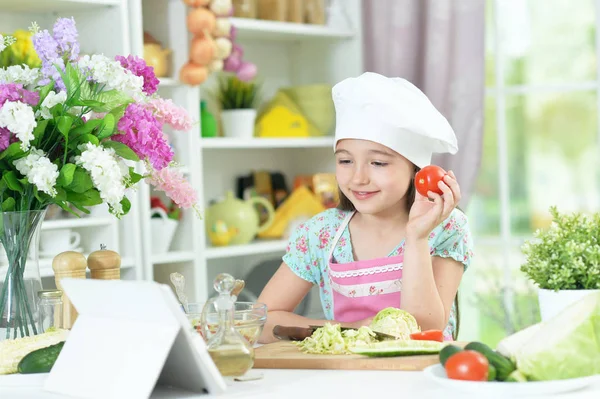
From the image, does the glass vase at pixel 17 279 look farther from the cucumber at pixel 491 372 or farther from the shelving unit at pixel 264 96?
the shelving unit at pixel 264 96

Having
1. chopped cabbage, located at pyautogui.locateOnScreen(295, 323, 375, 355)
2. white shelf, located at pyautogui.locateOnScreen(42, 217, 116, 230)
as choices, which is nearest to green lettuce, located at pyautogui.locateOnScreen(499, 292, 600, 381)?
chopped cabbage, located at pyautogui.locateOnScreen(295, 323, 375, 355)

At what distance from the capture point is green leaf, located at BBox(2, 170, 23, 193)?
1.59m

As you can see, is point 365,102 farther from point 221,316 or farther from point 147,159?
point 221,316

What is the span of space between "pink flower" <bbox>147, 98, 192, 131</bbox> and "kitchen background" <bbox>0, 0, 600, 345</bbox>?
1606 millimetres

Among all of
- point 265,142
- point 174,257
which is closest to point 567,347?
point 174,257

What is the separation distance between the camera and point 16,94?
1.59 metres

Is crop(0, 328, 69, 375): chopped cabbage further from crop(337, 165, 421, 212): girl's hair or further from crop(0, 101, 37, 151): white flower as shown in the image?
crop(337, 165, 421, 212): girl's hair

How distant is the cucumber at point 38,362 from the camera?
1.46 m

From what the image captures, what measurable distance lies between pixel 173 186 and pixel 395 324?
49 cm

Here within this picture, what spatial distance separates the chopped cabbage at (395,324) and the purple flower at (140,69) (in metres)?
0.59

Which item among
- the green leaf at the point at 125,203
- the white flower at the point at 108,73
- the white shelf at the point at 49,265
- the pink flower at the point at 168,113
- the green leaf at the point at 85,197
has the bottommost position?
the white shelf at the point at 49,265

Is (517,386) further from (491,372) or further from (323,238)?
(323,238)

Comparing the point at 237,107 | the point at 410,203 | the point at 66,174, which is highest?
the point at 237,107

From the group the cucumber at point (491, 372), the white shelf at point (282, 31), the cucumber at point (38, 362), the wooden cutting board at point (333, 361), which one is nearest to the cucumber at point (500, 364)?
the cucumber at point (491, 372)
